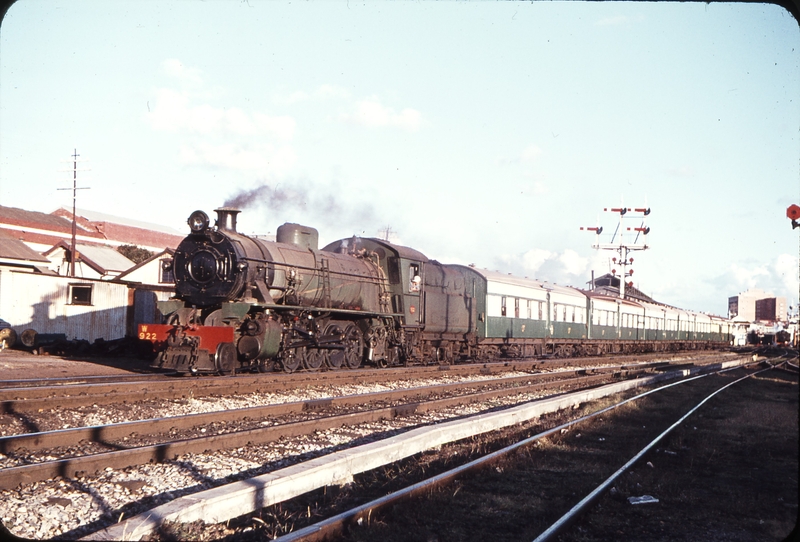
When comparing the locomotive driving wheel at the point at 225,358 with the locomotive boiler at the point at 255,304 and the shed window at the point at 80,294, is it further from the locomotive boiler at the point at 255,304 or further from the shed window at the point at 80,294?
the shed window at the point at 80,294

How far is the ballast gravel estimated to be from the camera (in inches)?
204

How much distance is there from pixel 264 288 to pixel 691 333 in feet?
161

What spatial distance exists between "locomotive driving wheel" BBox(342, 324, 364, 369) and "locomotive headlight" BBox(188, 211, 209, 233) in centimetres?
493

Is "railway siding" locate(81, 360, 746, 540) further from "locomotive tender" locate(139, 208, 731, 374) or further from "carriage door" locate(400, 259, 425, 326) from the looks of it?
"carriage door" locate(400, 259, 425, 326)

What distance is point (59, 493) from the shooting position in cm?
573

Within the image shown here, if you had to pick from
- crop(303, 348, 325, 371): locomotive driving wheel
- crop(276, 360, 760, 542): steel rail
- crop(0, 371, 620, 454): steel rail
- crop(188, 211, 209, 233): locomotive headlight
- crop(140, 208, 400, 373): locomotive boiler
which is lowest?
crop(276, 360, 760, 542): steel rail

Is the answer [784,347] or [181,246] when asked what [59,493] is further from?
[784,347]

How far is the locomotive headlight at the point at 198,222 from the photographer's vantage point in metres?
14.7

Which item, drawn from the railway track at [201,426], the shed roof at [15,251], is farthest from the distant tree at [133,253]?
the railway track at [201,426]

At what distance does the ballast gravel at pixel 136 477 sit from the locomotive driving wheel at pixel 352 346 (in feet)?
23.0

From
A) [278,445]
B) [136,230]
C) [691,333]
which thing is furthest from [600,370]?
[136,230]

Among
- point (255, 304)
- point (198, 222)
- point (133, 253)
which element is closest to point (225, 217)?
point (198, 222)

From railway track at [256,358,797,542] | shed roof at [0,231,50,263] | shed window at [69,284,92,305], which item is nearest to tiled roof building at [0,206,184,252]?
shed roof at [0,231,50,263]

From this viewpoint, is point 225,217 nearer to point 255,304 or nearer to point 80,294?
point 255,304
